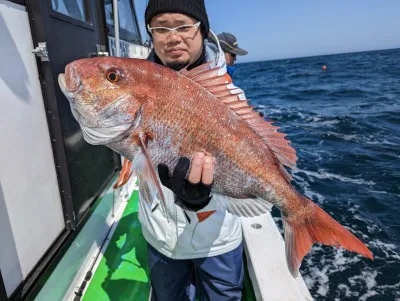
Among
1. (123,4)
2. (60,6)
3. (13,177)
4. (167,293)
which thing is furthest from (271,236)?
(123,4)

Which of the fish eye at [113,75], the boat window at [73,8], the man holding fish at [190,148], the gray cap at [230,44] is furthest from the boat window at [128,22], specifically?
the fish eye at [113,75]

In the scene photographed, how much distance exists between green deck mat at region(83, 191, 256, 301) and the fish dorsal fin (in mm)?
1490

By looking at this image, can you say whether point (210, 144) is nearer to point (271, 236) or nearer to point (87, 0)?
point (271, 236)

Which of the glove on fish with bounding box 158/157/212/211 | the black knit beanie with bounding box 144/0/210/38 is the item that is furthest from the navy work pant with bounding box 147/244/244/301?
the black knit beanie with bounding box 144/0/210/38

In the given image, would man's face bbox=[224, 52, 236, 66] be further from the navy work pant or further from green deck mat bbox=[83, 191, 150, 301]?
the navy work pant

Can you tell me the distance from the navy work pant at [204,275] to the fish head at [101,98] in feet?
3.52

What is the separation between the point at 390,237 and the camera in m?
5.05

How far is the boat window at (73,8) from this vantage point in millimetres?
2497

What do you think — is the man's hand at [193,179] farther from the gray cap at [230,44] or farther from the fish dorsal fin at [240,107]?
the gray cap at [230,44]

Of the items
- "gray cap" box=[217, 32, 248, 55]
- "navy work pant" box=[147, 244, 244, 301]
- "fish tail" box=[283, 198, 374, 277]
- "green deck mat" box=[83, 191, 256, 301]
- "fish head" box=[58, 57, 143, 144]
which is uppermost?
"gray cap" box=[217, 32, 248, 55]

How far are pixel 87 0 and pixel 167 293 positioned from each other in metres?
2.97

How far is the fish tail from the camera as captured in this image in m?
1.74

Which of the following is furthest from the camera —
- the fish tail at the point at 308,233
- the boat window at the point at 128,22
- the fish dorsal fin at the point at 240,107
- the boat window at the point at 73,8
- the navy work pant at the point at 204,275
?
the boat window at the point at 128,22

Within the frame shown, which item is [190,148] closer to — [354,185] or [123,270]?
[123,270]
